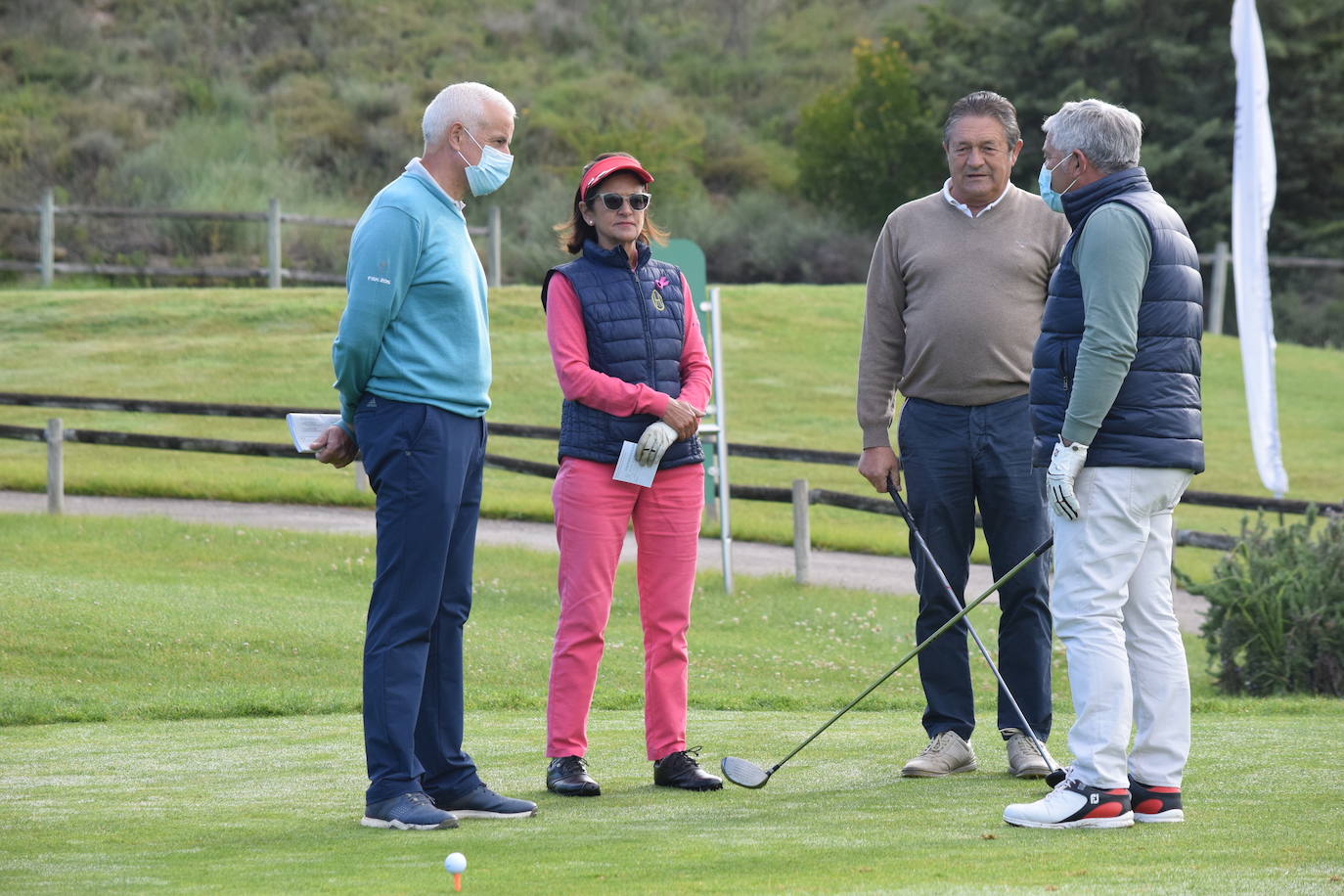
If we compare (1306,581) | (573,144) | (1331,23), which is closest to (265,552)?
(1306,581)

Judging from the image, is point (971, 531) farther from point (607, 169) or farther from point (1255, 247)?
point (1255, 247)

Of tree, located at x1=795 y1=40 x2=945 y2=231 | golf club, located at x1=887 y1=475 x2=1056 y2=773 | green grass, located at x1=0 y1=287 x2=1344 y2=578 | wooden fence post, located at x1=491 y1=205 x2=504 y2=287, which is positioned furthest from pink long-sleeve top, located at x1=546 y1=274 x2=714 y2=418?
tree, located at x1=795 y1=40 x2=945 y2=231

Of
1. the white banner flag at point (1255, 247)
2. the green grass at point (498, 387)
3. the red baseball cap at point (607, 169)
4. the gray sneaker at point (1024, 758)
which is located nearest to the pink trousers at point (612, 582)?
the red baseball cap at point (607, 169)

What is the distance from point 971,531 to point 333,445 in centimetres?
225

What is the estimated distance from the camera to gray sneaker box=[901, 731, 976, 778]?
571 cm

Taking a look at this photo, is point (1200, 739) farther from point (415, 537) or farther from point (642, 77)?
point (642, 77)

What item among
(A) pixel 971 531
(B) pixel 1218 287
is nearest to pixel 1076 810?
(A) pixel 971 531

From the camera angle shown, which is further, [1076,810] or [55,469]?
[55,469]

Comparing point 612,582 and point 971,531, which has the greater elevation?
point 971,531

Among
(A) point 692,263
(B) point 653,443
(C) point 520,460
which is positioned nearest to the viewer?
(B) point 653,443

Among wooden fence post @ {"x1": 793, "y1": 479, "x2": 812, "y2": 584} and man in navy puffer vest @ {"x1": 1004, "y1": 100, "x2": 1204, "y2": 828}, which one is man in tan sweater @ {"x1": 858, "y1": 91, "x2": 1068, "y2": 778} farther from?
wooden fence post @ {"x1": 793, "y1": 479, "x2": 812, "y2": 584}

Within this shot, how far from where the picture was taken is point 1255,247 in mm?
14484

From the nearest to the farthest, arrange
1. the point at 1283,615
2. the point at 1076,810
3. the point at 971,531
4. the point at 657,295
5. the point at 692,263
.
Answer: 1. the point at 1076,810
2. the point at 657,295
3. the point at 971,531
4. the point at 1283,615
5. the point at 692,263

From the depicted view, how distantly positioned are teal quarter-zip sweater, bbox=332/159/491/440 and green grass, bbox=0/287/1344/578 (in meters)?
11.3
